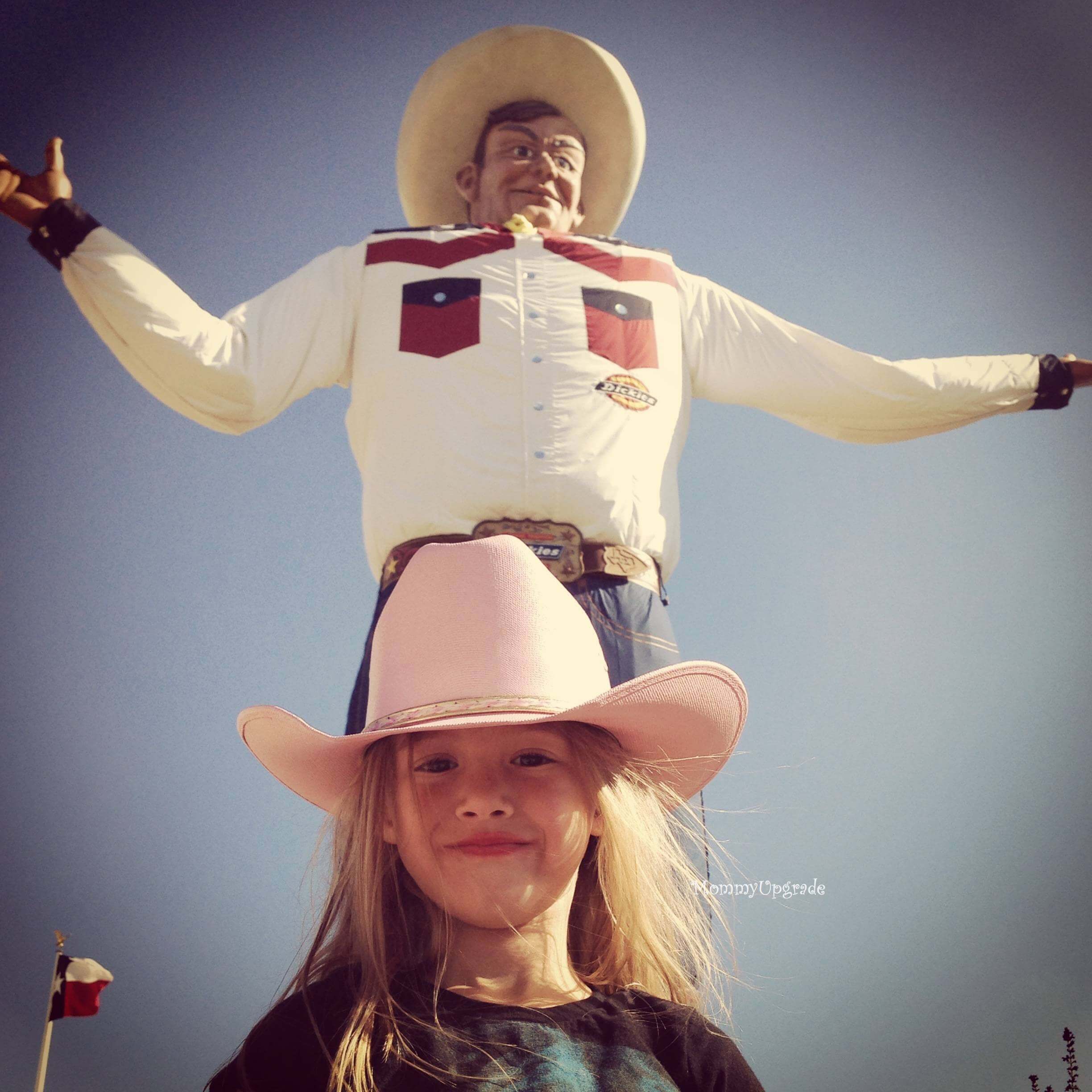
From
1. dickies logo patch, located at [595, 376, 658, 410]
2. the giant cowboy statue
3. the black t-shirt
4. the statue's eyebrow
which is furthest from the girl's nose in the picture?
the statue's eyebrow

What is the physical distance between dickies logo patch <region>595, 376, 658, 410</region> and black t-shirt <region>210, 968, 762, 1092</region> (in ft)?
2.86

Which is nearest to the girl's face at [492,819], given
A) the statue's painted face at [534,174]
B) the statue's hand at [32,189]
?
the statue's hand at [32,189]

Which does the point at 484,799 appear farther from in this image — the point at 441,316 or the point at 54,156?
the point at 54,156

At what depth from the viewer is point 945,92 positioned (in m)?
2.27

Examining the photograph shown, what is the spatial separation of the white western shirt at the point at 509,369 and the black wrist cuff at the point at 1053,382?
0.05ft

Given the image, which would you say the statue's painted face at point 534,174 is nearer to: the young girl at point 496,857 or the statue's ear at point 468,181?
the statue's ear at point 468,181

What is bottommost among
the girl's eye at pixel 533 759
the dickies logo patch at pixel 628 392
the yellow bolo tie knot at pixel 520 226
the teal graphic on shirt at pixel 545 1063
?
the teal graphic on shirt at pixel 545 1063

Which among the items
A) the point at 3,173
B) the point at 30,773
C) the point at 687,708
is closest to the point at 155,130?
the point at 3,173

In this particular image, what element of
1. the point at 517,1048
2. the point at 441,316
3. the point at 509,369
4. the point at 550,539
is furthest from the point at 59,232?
the point at 517,1048

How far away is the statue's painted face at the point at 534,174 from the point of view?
1.92m

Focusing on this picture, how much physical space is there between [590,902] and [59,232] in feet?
3.60

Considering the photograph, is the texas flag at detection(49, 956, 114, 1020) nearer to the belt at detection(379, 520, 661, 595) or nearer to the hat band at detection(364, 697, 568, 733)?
the belt at detection(379, 520, 661, 595)

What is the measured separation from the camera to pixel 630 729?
100 cm

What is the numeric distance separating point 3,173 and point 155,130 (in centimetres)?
69
